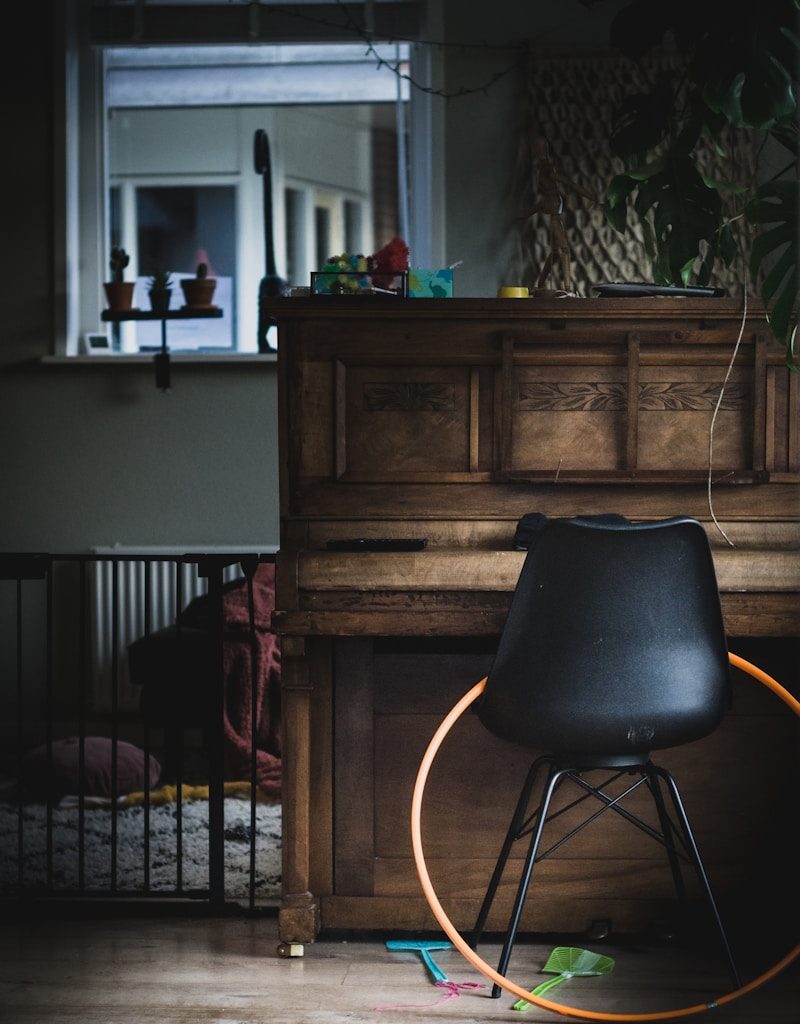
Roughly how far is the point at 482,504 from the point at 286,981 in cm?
110

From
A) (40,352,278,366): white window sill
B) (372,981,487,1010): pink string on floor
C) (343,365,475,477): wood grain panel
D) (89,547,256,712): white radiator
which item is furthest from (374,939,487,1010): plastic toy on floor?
(40,352,278,366): white window sill

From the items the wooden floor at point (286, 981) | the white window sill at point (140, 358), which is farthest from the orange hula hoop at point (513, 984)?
the white window sill at point (140, 358)

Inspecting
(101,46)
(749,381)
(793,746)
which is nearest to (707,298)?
(749,381)

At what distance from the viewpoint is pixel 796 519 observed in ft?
8.73

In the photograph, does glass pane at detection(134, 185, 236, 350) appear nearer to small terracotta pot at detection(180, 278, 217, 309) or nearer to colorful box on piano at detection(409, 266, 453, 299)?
small terracotta pot at detection(180, 278, 217, 309)

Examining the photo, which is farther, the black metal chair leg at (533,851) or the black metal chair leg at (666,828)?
the black metal chair leg at (666,828)

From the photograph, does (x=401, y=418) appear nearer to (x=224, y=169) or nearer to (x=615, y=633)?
(x=615, y=633)

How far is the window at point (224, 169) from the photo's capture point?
188 inches

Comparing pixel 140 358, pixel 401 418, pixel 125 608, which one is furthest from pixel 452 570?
pixel 140 358

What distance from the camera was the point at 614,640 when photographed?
7.11ft

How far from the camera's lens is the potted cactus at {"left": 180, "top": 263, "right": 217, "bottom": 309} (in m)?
4.63

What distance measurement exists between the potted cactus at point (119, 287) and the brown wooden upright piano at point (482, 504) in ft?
7.00

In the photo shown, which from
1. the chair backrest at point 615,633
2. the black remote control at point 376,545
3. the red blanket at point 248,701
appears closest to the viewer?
the chair backrest at point 615,633

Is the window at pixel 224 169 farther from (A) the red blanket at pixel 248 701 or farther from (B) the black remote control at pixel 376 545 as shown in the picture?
(B) the black remote control at pixel 376 545
